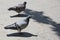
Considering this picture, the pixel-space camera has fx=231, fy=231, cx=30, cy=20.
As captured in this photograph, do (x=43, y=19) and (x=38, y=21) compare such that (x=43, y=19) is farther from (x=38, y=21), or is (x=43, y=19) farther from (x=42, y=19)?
(x=38, y=21)

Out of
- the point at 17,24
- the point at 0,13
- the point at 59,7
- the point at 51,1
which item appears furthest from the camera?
the point at 51,1

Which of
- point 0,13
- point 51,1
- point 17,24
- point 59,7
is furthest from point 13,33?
point 51,1

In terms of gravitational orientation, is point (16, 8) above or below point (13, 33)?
above

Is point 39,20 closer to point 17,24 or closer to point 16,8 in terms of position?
point 16,8

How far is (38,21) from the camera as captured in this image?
695 centimetres

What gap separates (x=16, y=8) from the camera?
7.14 m

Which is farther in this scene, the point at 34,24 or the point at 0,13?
the point at 0,13

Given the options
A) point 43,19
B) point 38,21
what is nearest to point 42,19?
point 43,19

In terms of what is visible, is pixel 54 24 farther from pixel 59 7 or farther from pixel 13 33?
pixel 59 7

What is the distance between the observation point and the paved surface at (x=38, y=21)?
225 inches

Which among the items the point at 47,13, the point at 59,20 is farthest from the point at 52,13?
the point at 59,20

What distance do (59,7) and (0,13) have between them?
7.37 ft

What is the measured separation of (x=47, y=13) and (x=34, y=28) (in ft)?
5.46

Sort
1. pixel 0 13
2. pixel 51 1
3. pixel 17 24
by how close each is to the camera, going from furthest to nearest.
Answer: pixel 51 1, pixel 0 13, pixel 17 24
